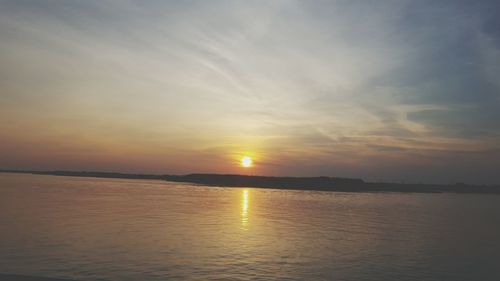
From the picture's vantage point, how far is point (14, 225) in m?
32.8

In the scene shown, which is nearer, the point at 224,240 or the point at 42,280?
the point at 42,280

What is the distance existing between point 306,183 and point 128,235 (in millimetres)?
163779

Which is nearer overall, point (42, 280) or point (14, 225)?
point (42, 280)

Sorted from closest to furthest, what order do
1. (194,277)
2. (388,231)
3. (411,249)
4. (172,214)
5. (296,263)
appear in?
(194,277) < (296,263) < (411,249) < (388,231) < (172,214)

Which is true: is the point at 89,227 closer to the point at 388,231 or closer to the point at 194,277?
the point at 194,277

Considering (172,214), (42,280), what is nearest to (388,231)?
(172,214)

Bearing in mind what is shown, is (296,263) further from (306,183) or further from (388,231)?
(306,183)

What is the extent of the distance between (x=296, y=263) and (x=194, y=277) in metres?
6.34

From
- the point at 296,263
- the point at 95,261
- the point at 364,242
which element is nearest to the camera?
the point at 95,261

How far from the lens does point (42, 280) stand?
47.1 ft

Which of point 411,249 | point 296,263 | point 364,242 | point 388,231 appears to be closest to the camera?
point 296,263

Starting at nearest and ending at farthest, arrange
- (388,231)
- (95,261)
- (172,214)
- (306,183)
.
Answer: (95,261) < (388,231) < (172,214) < (306,183)

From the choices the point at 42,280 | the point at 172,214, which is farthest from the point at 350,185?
the point at 42,280

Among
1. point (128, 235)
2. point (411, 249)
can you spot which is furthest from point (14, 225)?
point (411, 249)
